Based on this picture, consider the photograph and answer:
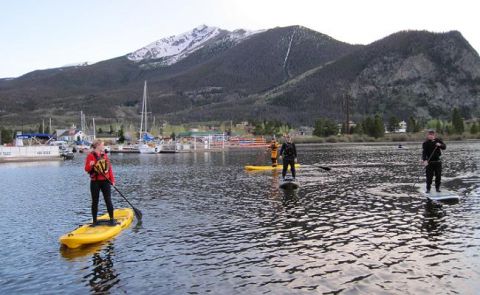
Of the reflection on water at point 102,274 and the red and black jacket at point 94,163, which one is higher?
the red and black jacket at point 94,163

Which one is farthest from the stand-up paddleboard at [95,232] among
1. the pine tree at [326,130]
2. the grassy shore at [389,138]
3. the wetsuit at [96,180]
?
the pine tree at [326,130]

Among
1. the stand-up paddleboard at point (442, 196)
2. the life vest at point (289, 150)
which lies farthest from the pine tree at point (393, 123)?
the stand-up paddleboard at point (442, 196)

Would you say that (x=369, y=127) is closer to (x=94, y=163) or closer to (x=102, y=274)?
(x=94, y=163)

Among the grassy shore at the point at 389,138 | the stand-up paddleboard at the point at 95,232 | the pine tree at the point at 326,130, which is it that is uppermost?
the pine tree at the point at 326,130

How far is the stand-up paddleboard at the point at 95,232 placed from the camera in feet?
52.5

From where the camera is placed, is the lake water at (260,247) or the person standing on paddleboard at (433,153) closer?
the lake water at (260,247)

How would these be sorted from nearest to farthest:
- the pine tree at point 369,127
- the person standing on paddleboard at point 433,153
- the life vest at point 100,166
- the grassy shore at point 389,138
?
the life vest at point 100,166 → the person standing on paddleboard at point 433,153 → the grassy shore at point 389,138 → the pine tree at point 369,127

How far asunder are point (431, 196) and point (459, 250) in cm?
980

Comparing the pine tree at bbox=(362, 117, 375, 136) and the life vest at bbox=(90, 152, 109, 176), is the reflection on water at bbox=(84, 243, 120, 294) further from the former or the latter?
the pine tree at bbox=(362, 117, 375, 136)

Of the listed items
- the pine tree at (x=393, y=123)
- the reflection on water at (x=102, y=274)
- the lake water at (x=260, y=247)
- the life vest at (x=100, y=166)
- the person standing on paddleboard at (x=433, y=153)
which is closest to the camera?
the lake water at (x=260, y=247)

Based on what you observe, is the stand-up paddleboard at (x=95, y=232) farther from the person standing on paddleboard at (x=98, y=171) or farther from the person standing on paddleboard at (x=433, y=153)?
the person standing on paddleboard at (x=433, y=153)

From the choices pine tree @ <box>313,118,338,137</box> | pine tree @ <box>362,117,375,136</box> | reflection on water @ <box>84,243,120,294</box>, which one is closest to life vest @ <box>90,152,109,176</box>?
reflection on water @ <box>84,243,120,294</box>

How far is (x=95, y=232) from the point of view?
1698 cm

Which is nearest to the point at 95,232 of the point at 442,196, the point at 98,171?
the point at 98,171
